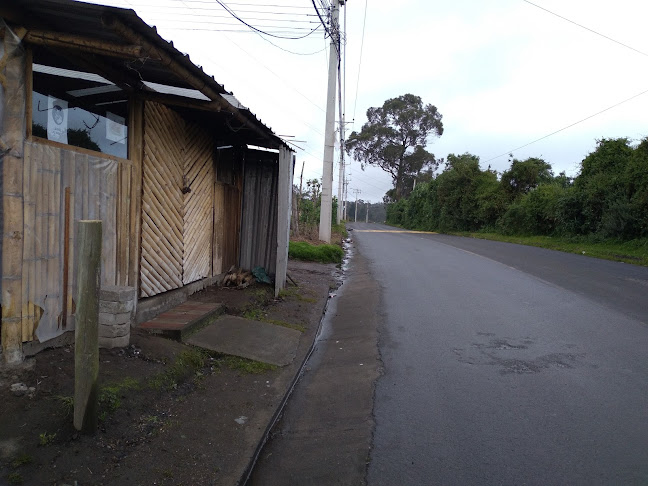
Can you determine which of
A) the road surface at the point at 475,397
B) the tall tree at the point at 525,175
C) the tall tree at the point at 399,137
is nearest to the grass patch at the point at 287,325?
the road surface at the point at 475,397

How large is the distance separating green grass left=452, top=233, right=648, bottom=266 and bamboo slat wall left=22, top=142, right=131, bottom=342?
15765 millimetres

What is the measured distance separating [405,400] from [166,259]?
3.74m

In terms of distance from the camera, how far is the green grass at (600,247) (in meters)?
16.6

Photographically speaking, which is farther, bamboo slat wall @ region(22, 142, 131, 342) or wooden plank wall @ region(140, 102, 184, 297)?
wooden plank wall @ region(140, 102, 184, 297)

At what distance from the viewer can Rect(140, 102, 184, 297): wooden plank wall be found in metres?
6.07

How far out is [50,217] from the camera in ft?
13.9

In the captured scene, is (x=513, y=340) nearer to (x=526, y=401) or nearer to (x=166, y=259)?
(x=526, y=401)

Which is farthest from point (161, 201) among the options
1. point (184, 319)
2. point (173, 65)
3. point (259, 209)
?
point (259, 209)

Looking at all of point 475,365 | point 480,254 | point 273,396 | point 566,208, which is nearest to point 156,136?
point 273,396

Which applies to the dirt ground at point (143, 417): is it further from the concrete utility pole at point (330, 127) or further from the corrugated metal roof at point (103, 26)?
the concrete utility pole at point (330, 127)

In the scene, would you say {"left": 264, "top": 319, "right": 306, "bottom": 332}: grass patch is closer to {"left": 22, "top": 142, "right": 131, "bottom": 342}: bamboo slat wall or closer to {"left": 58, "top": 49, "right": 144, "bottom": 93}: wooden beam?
{"left": 22, "top": 142, "right": 131, "bottom": 342}: bamboo slat wall

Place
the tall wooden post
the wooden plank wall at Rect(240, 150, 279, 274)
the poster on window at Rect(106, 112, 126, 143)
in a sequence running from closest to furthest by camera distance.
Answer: the tall wooden post → the poster on window at Rect(106, 112, 126, 143) → the wooden plank wall at Rect(240, 150, 279, 274)

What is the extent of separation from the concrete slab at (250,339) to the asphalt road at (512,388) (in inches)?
48.8

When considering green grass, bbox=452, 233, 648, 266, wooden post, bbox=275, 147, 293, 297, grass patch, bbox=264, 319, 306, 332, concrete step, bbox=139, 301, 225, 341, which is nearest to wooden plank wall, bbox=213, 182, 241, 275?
wooden post, bbox=275, 147, 293, 297
